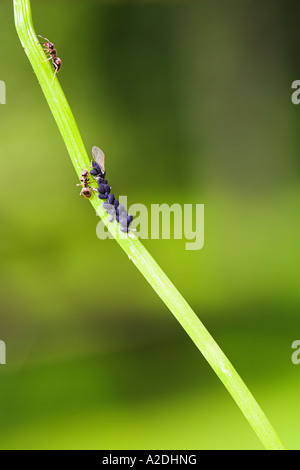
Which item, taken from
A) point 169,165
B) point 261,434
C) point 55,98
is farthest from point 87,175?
point 169,165

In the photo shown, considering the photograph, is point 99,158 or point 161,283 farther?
point 99,158

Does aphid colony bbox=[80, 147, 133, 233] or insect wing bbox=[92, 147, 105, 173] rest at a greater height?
insect wing bbox=[92, 147, 105, 173]

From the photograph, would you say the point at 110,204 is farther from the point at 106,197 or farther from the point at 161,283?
the point at 161,283

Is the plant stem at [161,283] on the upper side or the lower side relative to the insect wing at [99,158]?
lower

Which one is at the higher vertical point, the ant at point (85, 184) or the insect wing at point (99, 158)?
the insect wing at point (99, 158)

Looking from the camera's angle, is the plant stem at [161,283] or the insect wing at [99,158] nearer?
the plant stem at [161,283]

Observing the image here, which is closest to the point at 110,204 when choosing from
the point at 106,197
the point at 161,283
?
the point at 106,197

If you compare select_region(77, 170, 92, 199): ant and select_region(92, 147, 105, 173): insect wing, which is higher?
select_region(92, 147, 105, 173): insect wing

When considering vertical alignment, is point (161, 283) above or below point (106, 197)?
below

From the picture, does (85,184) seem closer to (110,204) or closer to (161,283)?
(110,204)

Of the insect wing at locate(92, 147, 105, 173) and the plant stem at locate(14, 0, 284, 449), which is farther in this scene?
the insect wing at locate(92, 147, 105, 173)

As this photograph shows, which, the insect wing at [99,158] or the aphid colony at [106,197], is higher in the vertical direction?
the insect wing at [99,158]

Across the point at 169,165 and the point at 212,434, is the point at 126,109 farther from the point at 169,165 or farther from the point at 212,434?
the point at 212,434
